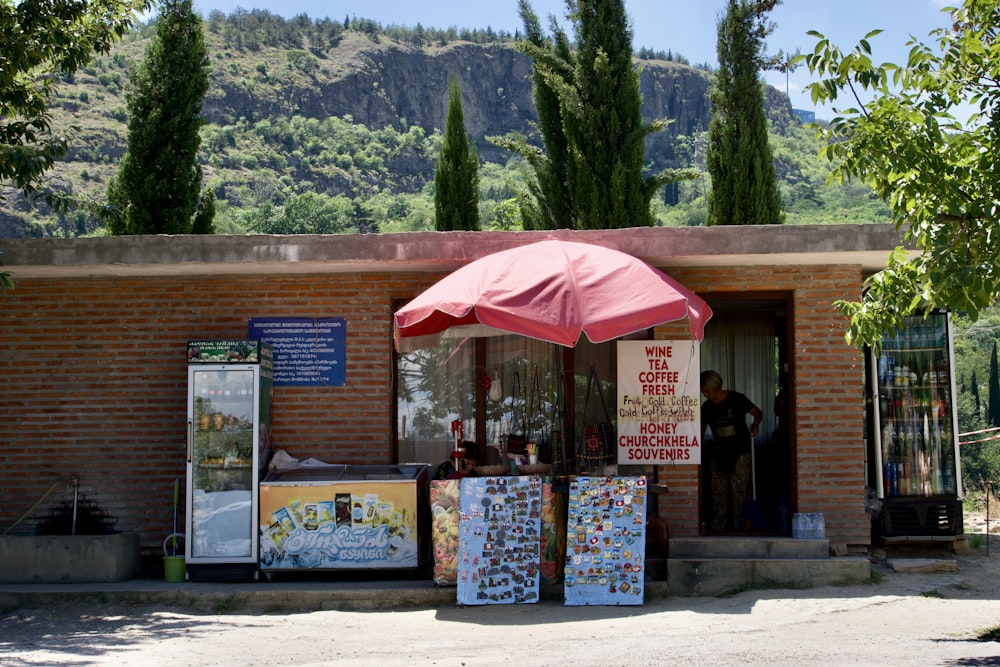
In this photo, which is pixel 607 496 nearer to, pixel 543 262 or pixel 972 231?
pixel 543 262

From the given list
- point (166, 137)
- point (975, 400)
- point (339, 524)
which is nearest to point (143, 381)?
point (339, 524)

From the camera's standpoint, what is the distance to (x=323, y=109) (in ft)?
292

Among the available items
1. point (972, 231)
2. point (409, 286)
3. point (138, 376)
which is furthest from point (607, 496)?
point (138, 376)

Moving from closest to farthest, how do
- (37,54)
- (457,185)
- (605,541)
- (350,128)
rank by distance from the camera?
(605,541)
(37,54)
(457,185)
(350,128)

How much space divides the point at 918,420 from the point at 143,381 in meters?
7.66

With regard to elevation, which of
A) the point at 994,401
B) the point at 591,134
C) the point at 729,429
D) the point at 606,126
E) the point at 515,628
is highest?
the point at 606,126

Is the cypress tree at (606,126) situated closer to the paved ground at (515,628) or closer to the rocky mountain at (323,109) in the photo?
the paved ground at (515,628)

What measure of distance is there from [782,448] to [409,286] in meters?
4.49

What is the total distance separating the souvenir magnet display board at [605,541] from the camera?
8.71 meters

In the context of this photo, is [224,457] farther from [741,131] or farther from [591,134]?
[741,131]

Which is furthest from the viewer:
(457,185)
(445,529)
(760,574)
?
(457,185)

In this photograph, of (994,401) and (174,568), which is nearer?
(174,568)

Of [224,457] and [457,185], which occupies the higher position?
[457,185]

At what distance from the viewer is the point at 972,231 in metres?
6.81
